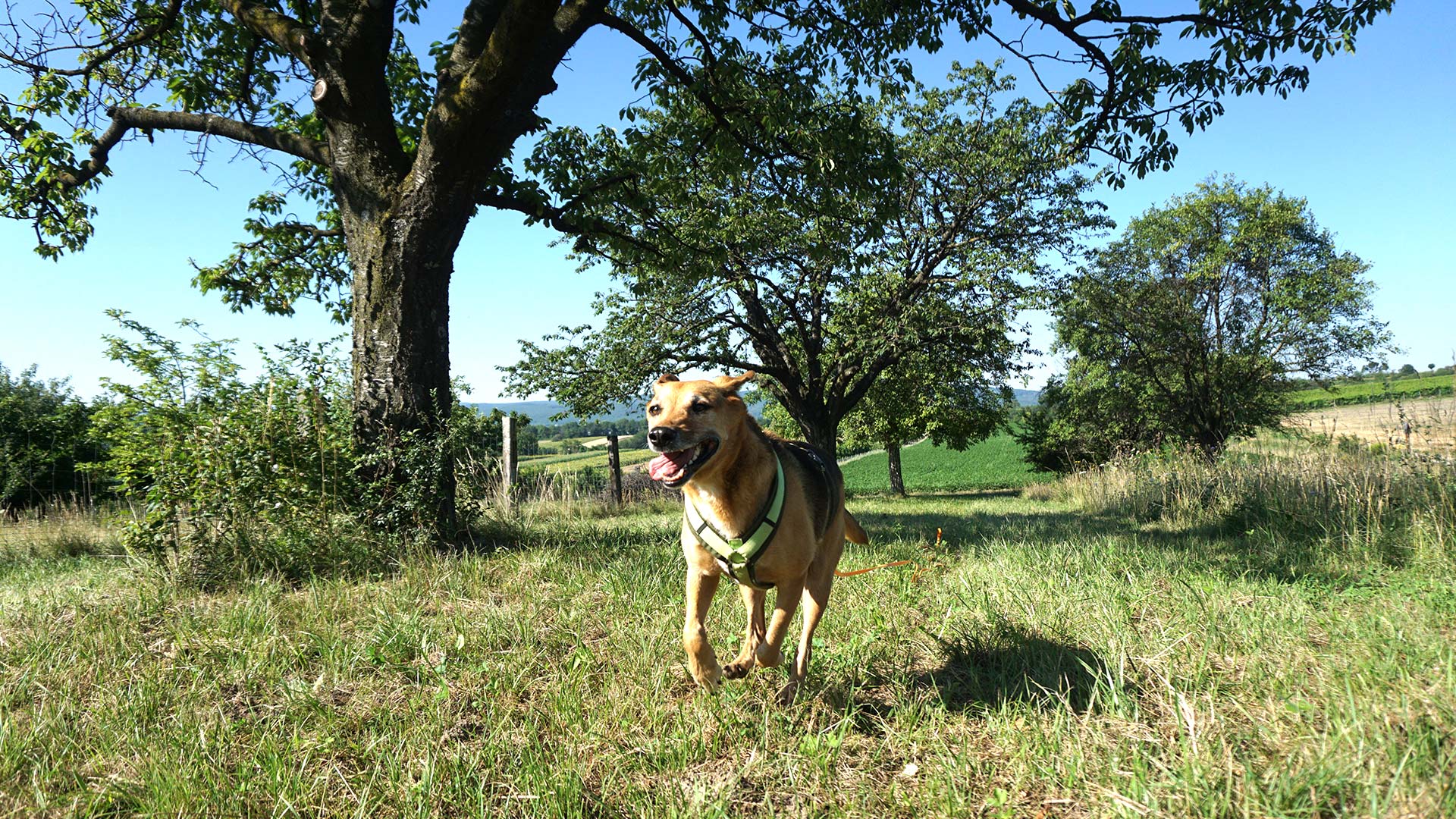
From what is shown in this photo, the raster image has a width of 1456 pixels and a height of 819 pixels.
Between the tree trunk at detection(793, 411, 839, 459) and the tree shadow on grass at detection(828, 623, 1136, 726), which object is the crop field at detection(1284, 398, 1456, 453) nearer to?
the tree shadow on grass at detection(828, 623, 1136, 726)

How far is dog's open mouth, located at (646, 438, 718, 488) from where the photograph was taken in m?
2.89

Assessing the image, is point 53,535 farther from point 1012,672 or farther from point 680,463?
point 1012,672

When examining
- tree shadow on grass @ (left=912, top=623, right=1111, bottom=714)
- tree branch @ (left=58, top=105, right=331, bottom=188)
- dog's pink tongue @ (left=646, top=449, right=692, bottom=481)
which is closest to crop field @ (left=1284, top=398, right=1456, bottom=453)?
tree shadow on grass @ (left=912, top=623, right=1111, bottom=714)

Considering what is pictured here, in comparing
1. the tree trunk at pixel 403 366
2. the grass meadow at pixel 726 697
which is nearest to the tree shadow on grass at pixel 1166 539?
the grass meadow at pixel 726 697

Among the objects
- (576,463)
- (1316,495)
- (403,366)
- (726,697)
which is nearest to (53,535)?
(403,366)

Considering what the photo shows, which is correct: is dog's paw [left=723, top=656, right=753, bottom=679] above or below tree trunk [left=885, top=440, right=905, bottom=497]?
above

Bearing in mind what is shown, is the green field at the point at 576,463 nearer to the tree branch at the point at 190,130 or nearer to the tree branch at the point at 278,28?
the tree branch at the point at 190,130

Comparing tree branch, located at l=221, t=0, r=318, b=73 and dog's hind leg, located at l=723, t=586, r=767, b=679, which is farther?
tree branch, located at l=221, t=0, r=318, b=73

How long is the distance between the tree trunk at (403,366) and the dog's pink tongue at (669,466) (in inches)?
145

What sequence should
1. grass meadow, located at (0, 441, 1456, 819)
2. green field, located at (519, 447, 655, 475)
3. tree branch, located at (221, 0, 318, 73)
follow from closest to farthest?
grass meadow, located at (0, 441, 1456, 819), tree branch, located at (221, 0, 318, 73), green field, located at (519, 447, 655, 475)

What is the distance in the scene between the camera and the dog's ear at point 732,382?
333 cm

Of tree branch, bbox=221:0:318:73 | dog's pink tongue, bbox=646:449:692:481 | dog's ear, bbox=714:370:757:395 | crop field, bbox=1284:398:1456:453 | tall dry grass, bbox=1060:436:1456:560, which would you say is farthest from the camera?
crop field, bbox=1284:398:1456:453

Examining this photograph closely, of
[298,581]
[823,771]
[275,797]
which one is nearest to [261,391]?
[298,581]

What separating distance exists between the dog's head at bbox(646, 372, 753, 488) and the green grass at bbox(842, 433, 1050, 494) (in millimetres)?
34402
